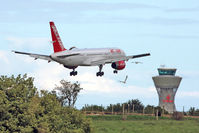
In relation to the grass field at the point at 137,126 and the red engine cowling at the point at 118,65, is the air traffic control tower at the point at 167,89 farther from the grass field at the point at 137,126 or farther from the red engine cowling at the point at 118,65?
the red engine cowling at the point at 118,65

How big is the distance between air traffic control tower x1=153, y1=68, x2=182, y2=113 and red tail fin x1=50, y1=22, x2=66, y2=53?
94.2 meters

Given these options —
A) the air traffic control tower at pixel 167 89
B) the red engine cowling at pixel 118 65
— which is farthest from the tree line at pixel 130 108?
the red engine cowling at pixel 118 65

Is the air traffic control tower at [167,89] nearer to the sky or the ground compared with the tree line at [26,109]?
nearer to the sky

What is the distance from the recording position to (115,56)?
106375 mm

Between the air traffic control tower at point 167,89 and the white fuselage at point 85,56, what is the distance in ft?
282

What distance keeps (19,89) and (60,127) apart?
12797mm

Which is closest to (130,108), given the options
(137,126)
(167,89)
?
(167,89)

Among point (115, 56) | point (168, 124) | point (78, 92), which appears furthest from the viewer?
point (78, 92)

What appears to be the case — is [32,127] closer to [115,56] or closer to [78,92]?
[115,56]

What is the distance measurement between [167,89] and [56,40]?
99436 millimetres

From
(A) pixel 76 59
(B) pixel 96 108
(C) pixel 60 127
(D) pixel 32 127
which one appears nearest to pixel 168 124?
(B) pixel 96 108

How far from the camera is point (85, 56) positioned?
3959 inches

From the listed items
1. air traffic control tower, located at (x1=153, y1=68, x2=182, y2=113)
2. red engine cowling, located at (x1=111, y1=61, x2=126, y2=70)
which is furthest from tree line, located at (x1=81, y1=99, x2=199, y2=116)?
red engine cowling, located at (x1=111, y1=61, x2=126, y2=70)

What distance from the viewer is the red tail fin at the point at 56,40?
101062 millimetres
